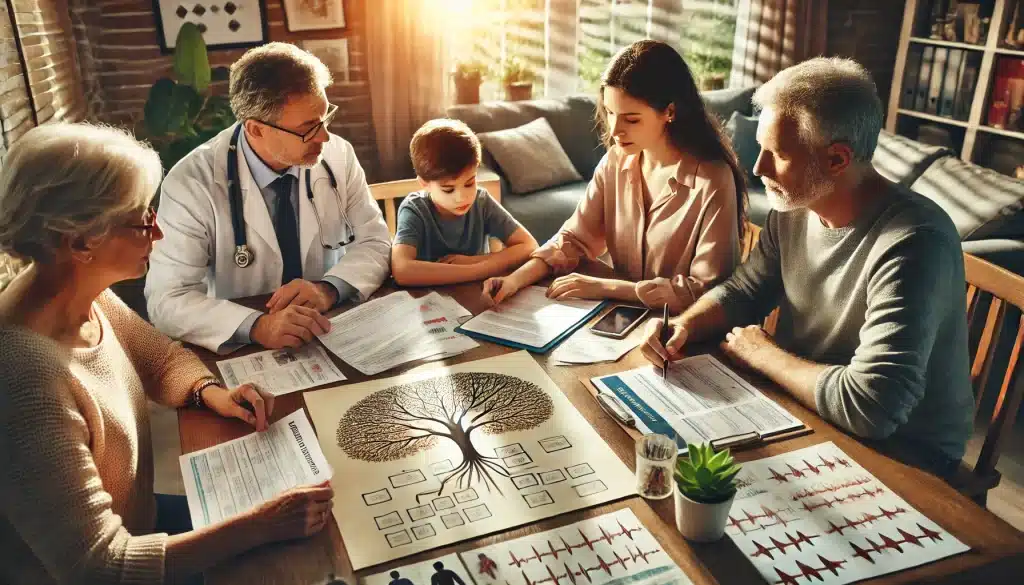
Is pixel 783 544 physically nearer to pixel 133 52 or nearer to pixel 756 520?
pixel 756 520

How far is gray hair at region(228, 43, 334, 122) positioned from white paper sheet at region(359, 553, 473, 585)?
1187mm

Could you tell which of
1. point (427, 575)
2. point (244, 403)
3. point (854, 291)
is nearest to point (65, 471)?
point (244, 403)

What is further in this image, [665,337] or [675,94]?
[675,94]

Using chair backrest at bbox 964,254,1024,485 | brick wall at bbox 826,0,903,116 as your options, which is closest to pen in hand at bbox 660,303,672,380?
chair backrest at bbox 964,254,1024,485

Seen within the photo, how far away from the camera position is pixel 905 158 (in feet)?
12.3

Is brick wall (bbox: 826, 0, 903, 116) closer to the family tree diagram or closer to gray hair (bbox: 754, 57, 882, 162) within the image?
gray hair (bbox: 754, 57, 882, 162)

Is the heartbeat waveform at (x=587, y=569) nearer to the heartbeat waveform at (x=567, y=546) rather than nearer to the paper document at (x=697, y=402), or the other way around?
the heartbeat waveform at (x=567, y=546)

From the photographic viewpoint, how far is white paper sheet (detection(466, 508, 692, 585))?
957mm

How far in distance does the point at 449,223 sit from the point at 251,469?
101 cm

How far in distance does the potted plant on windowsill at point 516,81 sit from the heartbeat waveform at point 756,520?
12.2ft

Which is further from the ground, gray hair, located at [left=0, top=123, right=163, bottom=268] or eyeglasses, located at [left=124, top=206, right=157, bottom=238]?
gray hair, located at [left=0, top=123, right=163, bottom=268]

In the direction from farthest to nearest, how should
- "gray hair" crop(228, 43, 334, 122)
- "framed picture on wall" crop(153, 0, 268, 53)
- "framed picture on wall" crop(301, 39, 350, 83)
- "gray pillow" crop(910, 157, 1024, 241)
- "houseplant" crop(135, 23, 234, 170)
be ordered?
"framed picture on wall" crop(301, 39, 350, 83) < "framed picture on wall" crop(153, 0, 268, 53) < "houseplant" crop(135, 23, 234, 170) < "gray pillow" crop(910, 157, 1024, 241) < "gray hair" crop(228, 43, 334, 122)

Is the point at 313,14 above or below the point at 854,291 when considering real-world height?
above

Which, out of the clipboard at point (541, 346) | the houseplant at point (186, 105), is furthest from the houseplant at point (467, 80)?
the clipboard at point (541, 346)
